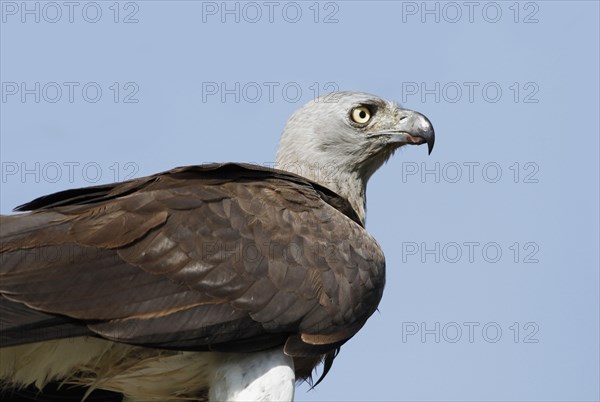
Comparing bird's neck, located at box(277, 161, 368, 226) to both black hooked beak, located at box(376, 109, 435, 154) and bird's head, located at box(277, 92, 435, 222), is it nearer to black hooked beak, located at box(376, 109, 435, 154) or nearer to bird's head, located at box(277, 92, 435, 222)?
bird's head, located at box(277, 92, 435, 222)

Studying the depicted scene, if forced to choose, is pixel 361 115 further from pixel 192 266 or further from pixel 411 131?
pixel 192 266

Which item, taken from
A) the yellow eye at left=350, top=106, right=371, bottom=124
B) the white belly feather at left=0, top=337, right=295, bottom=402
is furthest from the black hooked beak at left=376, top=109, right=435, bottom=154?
the white belly feather at left=0, top=337, right=295, bottom=402

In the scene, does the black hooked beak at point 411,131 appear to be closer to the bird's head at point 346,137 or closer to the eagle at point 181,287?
the bird's head at point 346,137

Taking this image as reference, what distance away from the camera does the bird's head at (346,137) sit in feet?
35.4

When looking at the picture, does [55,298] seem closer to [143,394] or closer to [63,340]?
[63,340]

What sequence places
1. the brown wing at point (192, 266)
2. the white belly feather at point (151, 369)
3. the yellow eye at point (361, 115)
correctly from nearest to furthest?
the brown wing at point (192, 266)
the white belly feather at point (151, 369)
the yellow eye at point (361, 115)

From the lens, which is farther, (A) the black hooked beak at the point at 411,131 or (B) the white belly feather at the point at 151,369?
(A) the black hooked beak at the point at 411,131

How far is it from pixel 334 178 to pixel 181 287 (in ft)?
8.68

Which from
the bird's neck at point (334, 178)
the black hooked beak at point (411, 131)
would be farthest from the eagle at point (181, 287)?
the black hooked beak at point (411, 131)

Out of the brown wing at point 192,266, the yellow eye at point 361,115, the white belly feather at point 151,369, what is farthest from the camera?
the yellow eye at point 361,115

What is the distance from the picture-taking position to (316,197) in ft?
30.7

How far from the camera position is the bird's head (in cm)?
1080

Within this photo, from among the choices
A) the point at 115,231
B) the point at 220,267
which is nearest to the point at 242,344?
the point at 220,267

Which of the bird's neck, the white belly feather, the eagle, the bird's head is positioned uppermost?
the bird's head
